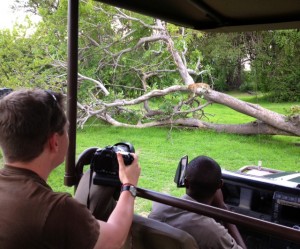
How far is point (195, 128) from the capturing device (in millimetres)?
8508

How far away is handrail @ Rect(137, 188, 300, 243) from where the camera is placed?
3.00ft

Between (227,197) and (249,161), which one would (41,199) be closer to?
(227,197)

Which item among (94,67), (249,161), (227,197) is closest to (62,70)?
(94,67)

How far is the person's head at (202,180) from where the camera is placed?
1535mm

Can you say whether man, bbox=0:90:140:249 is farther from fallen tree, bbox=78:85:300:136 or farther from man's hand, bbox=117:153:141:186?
fallen tree, bbox=78:85:300:136

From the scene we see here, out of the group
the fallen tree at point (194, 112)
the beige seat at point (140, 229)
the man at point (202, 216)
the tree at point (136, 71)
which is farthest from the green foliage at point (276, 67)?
the beige seat at point (140, 229)

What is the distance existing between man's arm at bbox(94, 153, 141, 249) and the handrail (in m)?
0.05

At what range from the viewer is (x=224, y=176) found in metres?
2.08

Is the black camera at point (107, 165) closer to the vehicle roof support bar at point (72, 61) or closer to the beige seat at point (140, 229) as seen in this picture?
the beige seat at point (140, 229)

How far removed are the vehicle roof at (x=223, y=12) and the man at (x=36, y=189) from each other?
74cm

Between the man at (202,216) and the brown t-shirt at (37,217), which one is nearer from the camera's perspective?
the brown t-shirt at (37,217)

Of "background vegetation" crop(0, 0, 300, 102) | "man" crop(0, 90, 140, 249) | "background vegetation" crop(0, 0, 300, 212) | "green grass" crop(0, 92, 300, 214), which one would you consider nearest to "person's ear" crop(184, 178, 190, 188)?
"man" crop(0, 90, 140, 249)

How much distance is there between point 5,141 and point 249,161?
19.0 feet

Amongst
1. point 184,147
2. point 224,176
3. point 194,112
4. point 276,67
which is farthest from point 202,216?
point 276,67
